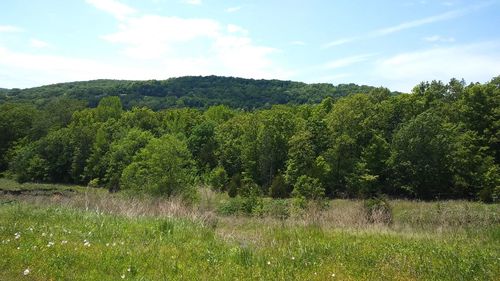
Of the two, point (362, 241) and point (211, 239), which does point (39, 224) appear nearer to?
point (211, 239)

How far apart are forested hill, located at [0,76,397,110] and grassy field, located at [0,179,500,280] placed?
123m

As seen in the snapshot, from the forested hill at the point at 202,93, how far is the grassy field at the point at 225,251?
12267 centimetres

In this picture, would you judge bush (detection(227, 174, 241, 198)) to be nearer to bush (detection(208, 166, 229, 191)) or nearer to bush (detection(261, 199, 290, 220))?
bush (detection(208, 166, 229, 191))

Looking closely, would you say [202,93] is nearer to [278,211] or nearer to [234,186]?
[234,186]

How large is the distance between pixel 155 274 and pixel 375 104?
55.8 meters

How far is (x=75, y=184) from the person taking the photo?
78.3 meters

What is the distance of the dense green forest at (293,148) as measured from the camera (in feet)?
152

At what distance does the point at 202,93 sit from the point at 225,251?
159202 mm

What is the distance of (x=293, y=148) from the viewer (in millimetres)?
56406

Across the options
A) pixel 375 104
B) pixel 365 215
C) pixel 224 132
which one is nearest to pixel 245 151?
pixel 224 132

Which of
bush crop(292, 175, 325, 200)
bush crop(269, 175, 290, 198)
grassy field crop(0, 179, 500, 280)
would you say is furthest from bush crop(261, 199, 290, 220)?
bush crop(269, 175, 290, 198)

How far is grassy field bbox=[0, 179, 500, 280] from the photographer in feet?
21.1

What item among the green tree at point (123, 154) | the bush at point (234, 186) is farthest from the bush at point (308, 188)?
the green tree at point (123, 154)

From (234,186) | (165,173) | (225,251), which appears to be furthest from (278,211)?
(234,186)
